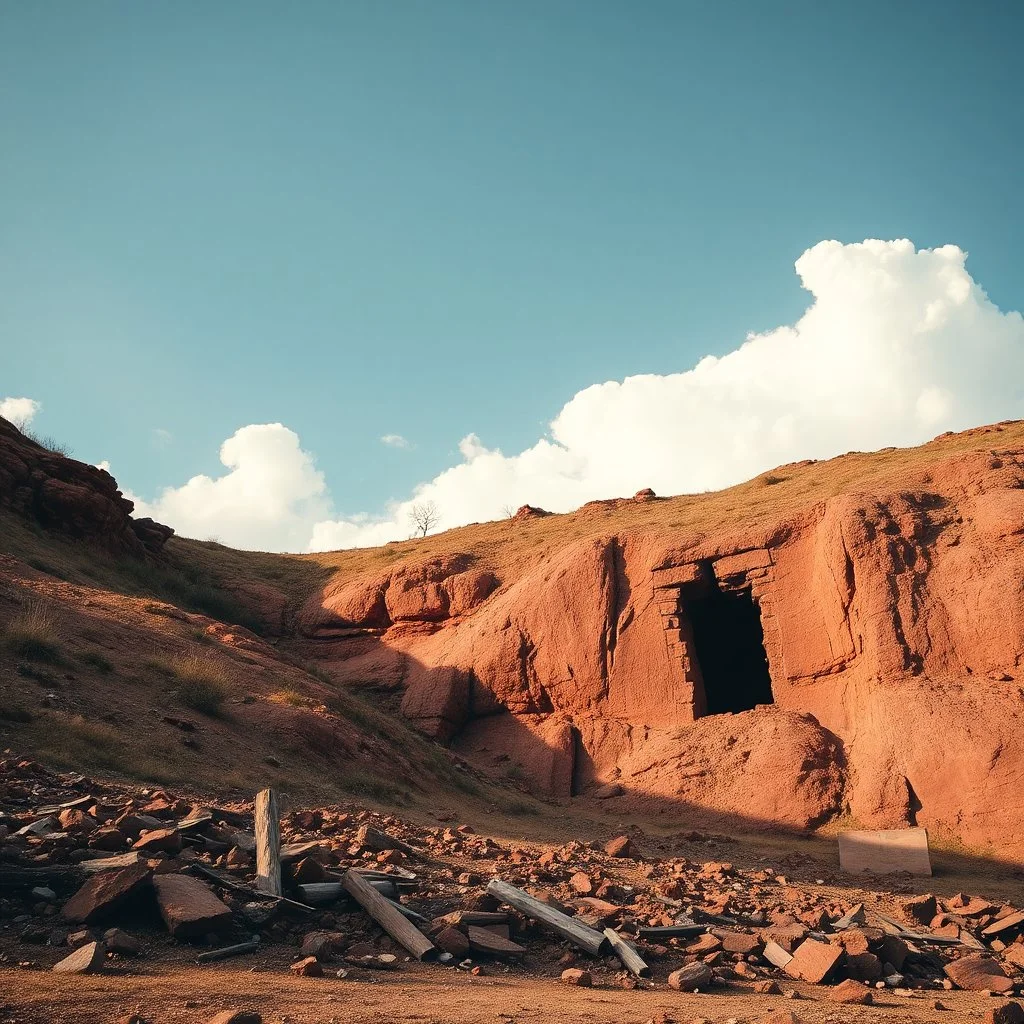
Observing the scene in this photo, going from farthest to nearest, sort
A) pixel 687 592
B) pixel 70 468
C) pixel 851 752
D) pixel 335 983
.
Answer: pixel 70 468 < pixel 687 592 < pixel 851 752 < pixel 335 983

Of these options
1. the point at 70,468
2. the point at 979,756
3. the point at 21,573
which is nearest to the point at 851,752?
the point at 979,756

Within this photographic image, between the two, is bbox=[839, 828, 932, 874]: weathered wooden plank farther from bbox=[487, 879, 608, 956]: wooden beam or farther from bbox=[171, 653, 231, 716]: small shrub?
bbox=[171, 653, 231, 716]: small shrub

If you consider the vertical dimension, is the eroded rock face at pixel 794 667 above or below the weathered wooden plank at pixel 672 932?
above

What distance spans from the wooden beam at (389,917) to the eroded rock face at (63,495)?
64.1 feet

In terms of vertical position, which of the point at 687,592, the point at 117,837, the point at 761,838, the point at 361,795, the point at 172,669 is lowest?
the point at 761,838

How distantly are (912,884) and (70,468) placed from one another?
23.5 metres

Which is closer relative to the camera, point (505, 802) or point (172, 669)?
point (172, 669)

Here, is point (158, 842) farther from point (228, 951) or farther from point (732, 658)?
point (732, 658)

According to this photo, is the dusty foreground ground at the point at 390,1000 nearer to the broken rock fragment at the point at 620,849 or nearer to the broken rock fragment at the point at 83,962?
the broken rock fragment at the point at 83,962

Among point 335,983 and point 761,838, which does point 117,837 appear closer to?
point 335,983

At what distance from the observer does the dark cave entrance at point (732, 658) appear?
22828 millimetres

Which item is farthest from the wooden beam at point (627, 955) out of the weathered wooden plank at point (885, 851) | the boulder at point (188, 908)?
the weathered wooden plank at point (885, 851)

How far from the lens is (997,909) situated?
928cm

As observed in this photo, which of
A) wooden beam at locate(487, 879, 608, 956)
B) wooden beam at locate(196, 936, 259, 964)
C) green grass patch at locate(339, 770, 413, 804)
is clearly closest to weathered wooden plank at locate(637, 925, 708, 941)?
wooden beam at locate(487, 879, 608, 956)
